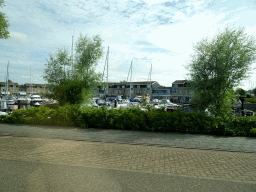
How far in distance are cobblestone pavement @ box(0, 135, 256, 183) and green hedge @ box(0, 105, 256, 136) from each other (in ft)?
7.76

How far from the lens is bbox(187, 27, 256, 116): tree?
31.1ft

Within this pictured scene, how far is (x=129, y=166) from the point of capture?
14.9ft

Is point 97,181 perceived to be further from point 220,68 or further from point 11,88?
point 11,88

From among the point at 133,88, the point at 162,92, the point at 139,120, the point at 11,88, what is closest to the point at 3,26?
the point at 139,120

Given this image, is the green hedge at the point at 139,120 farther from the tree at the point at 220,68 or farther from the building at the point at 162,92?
the building at the point at 162,92

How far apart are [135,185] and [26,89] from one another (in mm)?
119689

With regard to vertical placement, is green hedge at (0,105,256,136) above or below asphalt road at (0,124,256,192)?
above

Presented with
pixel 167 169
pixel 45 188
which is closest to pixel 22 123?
pixel 45 188

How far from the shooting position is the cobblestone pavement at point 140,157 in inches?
170

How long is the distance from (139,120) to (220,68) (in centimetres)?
Answer: 477

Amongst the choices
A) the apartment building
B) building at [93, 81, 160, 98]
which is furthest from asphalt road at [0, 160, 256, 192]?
the apartment building

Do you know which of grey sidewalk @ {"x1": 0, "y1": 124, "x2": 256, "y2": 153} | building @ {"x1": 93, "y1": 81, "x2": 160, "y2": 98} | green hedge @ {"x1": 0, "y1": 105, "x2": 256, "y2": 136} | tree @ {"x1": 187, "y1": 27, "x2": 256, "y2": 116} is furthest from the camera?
building @ {"x1": 93, "y1": 81, "x2": 160, "y2": 98}

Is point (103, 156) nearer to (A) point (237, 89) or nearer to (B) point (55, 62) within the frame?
(A) point (237, 89)

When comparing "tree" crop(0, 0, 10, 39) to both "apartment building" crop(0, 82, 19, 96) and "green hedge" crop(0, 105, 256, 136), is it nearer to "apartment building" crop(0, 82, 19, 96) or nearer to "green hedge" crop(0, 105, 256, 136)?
"green hedge" crop(0, 105, 256, 136)
